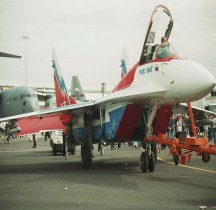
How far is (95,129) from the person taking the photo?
43.1ft

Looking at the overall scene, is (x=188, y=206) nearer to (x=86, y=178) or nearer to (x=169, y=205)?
(x=169, y=205)

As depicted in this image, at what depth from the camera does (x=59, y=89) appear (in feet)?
56.3

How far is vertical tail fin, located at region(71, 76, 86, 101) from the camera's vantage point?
22.8 metres

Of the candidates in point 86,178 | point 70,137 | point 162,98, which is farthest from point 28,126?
point 162,98

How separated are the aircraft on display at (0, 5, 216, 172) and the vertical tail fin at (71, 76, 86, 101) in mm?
8723

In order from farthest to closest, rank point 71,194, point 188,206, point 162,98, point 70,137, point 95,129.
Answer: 1. point 70,137
2. point 95,129
3. point 162,98
4. point 71,194
5. point 188,206

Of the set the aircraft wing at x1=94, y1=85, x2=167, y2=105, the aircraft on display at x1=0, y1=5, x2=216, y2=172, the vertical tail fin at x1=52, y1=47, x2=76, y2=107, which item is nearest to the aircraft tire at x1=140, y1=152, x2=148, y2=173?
the aircraft on display at x1=0, y1=5, x2=216, y2=172

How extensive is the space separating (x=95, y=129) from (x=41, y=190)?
15.9ft

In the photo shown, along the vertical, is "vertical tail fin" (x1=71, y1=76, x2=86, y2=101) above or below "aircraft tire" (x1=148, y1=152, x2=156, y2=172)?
above

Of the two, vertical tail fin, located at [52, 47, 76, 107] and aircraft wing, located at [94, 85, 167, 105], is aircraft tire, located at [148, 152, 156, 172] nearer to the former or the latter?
aircraft wing, located at [94, 85, 167, 105]

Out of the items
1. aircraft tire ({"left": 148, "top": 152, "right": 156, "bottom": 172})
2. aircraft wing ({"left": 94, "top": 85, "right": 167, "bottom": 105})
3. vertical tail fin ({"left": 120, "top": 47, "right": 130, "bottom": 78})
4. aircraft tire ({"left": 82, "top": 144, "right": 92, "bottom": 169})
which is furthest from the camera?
vertical tail fin ({"left": 120, "top": 47, "right": 130, "bottom": 78})

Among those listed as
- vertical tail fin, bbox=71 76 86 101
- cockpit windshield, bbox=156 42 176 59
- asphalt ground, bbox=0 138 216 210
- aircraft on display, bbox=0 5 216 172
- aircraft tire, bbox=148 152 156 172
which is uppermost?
vertical tail fin, bbox=71 76 86 101

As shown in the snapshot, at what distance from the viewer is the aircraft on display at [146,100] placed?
966 centimetres

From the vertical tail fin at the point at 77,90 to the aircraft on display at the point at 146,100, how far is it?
8723 millimetres
